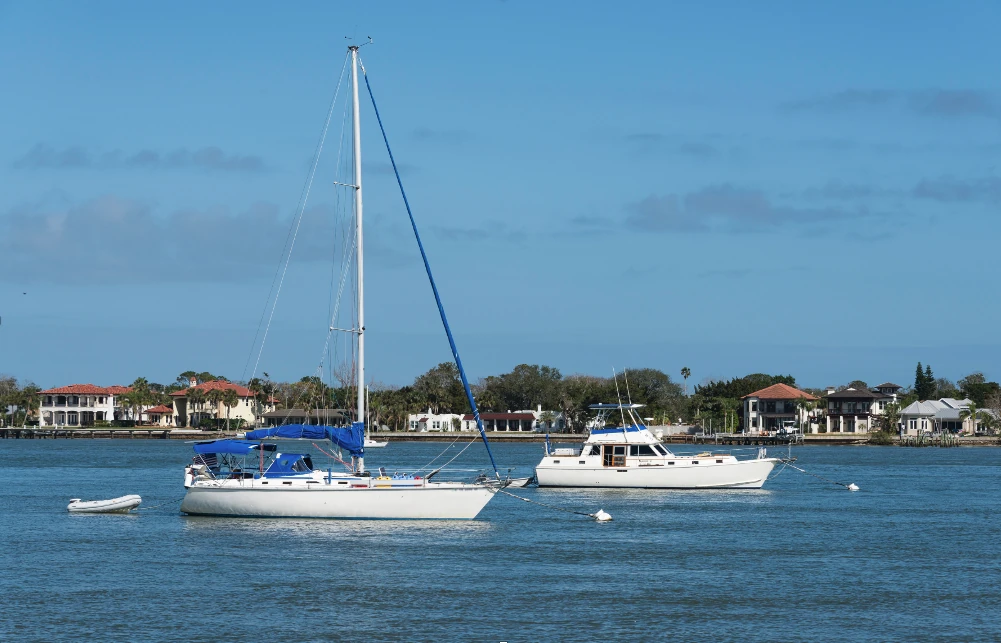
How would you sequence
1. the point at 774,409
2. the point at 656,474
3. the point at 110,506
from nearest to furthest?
the point at 110,506 < the point at 656,474 < the point at 774,409

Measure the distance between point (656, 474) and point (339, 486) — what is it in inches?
941

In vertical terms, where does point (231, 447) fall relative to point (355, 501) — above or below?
above

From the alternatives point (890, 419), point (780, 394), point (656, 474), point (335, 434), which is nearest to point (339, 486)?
point (335, 434)

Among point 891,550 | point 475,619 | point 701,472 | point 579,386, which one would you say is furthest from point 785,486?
point 579,386

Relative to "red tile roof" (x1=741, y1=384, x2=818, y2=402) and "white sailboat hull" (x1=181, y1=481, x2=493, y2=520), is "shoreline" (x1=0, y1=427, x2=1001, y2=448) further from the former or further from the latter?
"white sailboat hull" (x1=181, y1=481, x2=493, y2=520)

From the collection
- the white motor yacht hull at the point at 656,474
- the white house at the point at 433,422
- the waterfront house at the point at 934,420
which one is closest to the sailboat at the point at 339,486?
the white motor yacht hull at the point at 656,474

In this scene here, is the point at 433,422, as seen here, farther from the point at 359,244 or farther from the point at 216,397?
the point at 359,244

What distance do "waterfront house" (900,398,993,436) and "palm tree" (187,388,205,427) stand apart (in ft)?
332

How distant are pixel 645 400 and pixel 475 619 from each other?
150 metres

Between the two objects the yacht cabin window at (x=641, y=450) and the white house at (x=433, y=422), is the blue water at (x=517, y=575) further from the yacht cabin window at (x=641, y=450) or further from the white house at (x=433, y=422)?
the white house at (x=433, y=422)

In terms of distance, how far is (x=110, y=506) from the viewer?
49.8 m

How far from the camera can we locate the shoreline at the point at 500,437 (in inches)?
6412

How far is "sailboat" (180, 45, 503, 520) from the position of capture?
42469 millimetres

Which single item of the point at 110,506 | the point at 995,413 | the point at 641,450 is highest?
the point at 995,413
